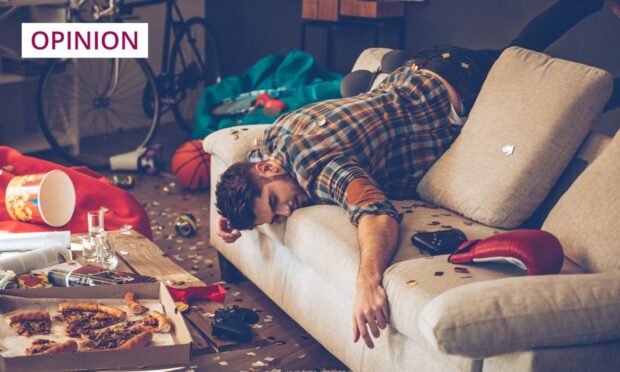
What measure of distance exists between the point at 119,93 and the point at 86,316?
4.05m

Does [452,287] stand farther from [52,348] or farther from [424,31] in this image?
[424,31]

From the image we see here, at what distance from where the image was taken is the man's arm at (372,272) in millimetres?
2148

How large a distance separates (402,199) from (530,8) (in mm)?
1567

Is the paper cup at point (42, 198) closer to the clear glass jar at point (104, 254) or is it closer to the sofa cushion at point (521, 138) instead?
the clear glass jar at point (104, 254)

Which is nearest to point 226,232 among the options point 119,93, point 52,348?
point 52,348

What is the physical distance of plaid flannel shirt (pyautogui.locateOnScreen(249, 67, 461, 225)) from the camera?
2625mm

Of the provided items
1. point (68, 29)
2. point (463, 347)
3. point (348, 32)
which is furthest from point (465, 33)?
point (463, 347)

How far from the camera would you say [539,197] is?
256cm

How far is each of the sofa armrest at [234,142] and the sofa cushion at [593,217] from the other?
1182 mm

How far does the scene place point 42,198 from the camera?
2.58 metres

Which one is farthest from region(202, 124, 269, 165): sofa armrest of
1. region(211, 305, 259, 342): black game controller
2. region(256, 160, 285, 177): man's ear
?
region(211, 305, 259, 342): black game controller

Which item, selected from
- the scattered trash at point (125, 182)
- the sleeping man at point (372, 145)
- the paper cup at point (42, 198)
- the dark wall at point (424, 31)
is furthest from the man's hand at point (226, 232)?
the dark wall at point (424, 31)

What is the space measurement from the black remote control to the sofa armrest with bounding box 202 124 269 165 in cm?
90

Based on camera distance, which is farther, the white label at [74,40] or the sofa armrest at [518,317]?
the white label at [74,40]
